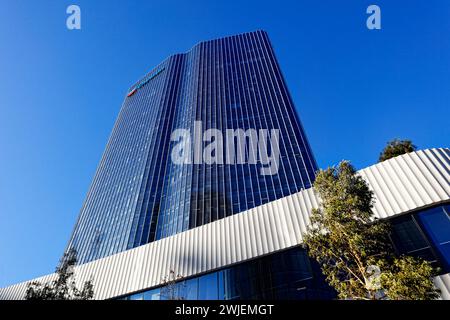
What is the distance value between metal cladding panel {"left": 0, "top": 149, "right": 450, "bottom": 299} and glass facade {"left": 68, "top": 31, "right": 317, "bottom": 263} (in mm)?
41866

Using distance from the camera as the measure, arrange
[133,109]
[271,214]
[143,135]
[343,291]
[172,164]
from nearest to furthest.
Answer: [343,291]
[271,214]
[172,164]
[143,135]
[133,109]

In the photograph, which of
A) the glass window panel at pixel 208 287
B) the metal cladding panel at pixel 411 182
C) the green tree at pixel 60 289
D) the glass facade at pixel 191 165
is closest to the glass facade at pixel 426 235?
the metal cladding panel at pixel 411 182

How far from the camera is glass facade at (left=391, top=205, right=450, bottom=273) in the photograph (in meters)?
13.2

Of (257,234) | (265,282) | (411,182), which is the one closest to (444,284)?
(411,182)

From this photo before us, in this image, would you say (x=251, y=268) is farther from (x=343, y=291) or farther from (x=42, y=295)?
(x=42, y=295)

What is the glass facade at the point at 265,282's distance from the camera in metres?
15.6

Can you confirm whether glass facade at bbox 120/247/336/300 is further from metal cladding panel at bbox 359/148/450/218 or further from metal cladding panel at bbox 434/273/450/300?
metal cladding panel at bbox 359/148/450/218

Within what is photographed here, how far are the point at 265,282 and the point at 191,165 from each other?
65224mm

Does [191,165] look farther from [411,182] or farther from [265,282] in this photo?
[411,182]

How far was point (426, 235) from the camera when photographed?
1381 cm

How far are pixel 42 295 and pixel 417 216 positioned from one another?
65.1 feet

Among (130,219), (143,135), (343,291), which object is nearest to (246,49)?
(143,135)

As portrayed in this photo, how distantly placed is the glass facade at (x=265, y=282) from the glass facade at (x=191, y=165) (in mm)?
44501
